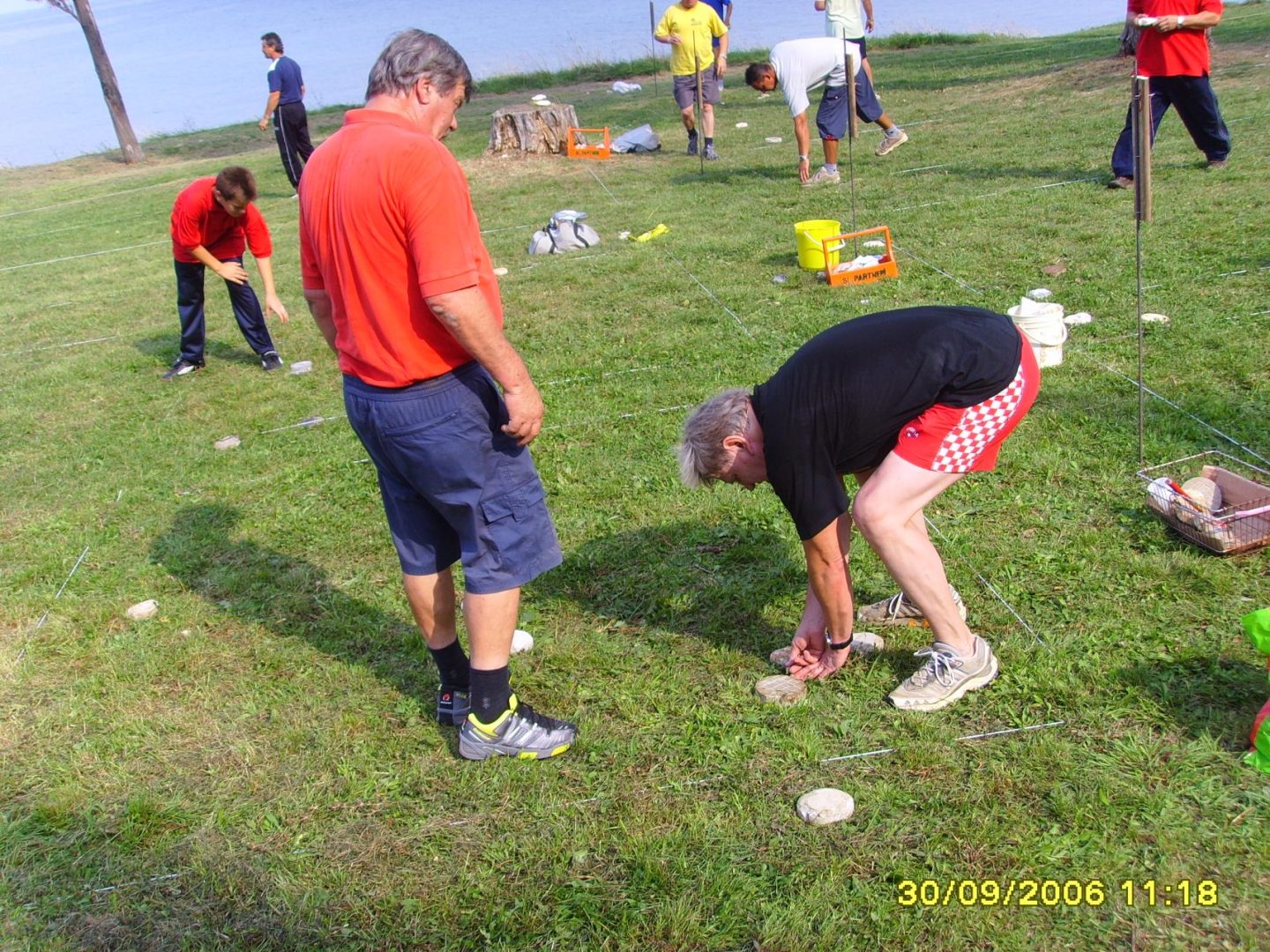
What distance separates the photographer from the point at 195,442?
602 centimetres

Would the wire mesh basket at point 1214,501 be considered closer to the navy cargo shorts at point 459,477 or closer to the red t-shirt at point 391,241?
the navy cargo shorts at point 459,477

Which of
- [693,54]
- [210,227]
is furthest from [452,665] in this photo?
[693,54]

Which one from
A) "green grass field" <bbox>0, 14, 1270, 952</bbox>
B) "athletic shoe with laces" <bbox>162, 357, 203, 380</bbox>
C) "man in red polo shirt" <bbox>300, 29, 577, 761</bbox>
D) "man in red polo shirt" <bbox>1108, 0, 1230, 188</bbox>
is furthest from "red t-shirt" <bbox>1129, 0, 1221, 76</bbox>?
"athletic shoe with laces" <bbox>162, 357, 203, 380</bbox>

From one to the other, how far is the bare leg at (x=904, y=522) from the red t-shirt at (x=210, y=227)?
5092mm

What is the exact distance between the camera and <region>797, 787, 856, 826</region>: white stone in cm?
276

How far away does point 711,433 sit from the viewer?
9.13 ft

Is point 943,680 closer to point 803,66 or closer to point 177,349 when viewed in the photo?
point 177,349

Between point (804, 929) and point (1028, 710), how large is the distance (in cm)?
106

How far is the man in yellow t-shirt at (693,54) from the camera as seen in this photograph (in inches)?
477

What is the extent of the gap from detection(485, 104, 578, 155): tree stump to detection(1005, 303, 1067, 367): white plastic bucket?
9.86 metres

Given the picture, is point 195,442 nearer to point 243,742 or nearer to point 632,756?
point 243,742

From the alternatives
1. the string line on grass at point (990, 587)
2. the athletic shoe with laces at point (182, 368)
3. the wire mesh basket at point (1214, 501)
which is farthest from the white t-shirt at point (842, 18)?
the string line on grass at point (990, 587)

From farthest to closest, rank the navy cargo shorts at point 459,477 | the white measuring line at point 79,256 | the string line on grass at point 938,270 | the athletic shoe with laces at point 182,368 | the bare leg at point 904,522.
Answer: the white measuring line at point 79,256 → the athletic shoe with laces at point 182,368 → the string line on grass at point 938,270 → the bare leg at point 904,522 → the navy cargo shorts at point 459,477
